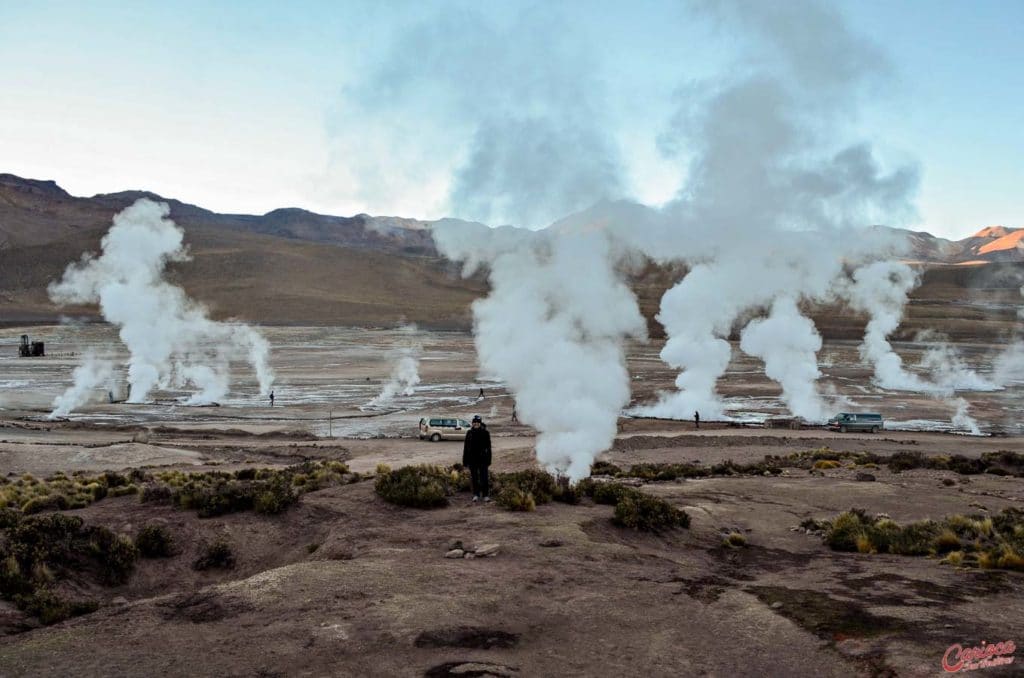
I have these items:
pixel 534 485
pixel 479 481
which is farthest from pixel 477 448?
pixel 534 485

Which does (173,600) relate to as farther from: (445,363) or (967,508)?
(445,363)

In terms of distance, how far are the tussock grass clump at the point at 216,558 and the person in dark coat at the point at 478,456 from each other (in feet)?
18.0

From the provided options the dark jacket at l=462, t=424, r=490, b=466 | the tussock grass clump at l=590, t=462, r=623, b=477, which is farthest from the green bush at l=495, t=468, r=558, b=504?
the tussock grass clump at l=590, t=462, r=623, b=477

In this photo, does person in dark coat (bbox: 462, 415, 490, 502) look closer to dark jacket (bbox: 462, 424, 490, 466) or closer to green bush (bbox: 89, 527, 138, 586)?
dark jacket (bbox: 462, 424, 490, 466)

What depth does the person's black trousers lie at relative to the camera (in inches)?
712

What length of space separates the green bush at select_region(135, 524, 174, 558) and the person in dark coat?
6.38m

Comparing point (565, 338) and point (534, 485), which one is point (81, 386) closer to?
Answer: point (565, 338)

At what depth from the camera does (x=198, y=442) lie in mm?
42312

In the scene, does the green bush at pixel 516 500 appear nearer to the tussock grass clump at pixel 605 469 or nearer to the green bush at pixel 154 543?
the green bush at pixel 154 543

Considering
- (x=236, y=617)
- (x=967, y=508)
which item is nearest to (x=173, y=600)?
(x=236, y=617)

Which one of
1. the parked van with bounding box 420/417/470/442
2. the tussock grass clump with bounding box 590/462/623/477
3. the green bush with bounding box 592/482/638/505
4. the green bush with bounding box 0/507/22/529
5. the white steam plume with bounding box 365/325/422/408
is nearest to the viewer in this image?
the green bush with bounding box 0/507/22/529

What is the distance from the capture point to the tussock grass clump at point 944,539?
1404 cm

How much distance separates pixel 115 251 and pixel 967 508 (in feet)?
221

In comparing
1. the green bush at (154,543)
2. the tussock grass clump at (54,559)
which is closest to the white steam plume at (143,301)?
the green bush at (154,543)
